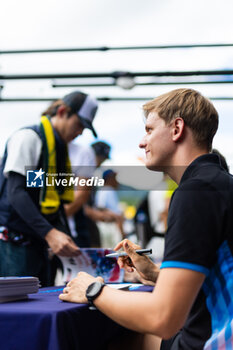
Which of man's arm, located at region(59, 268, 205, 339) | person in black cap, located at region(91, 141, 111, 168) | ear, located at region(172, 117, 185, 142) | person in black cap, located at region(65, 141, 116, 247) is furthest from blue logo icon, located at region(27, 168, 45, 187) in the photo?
person in black cap, located at region(91, 141, 111, 168)

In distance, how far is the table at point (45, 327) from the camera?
106 centimetres

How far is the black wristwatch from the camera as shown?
3.66ft

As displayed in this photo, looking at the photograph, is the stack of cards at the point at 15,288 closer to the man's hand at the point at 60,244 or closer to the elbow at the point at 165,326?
the elbow at the point at 165,326

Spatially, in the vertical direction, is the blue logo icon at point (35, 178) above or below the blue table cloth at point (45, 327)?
above

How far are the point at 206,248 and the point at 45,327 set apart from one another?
0.44 metres

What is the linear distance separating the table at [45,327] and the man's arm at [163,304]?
0.13m

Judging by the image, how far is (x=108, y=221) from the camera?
517 centimetres

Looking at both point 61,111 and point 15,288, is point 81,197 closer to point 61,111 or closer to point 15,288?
point 61,111

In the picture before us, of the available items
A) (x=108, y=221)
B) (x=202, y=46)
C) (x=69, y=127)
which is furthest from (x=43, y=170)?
(x=202, y=46)

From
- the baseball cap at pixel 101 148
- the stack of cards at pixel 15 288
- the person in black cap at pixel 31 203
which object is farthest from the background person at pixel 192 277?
the baseball cap at pixel 101 148

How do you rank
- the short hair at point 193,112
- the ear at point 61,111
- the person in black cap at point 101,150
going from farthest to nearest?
the person in black cap at point 101,150 → the ear at point 61,111 → the short hair at point 193,112

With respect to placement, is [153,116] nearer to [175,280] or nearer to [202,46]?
[175,280]

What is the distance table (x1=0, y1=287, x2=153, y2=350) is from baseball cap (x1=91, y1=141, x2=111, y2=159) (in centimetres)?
247

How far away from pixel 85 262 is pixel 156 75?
5309 mm
